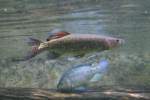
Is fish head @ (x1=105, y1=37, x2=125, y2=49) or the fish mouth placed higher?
the fish mouth

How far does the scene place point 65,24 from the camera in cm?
1132

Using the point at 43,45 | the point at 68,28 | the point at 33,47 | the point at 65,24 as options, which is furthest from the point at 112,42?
the point at 68,28

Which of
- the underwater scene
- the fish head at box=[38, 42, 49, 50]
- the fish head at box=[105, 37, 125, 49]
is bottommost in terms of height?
the underwater scene

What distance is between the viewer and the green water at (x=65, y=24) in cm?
1078

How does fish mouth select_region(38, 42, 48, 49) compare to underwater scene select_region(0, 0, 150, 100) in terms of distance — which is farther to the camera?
underwater scene select_region(0, 0, 150, 100)

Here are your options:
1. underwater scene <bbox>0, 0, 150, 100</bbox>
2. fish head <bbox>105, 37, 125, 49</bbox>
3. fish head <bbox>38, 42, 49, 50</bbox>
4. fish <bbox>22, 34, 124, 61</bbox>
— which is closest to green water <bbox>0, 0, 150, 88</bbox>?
underwater scene <bbox>0, 0, 150, 100</bbox>

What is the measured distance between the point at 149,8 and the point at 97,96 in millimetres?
6673

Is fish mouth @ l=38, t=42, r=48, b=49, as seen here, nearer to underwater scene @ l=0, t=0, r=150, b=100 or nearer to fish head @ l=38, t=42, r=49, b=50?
fish head @ l=38, t=42, r=49, b=50

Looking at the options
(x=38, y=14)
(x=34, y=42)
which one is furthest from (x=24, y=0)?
(x=34, y=42)

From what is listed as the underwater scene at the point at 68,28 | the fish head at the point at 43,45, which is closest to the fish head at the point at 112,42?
the fish head at the point at 43,45

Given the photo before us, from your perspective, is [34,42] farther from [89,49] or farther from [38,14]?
[38,14]

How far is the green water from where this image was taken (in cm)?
1078

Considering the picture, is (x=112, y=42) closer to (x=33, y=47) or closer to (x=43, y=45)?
(x=43, y=45)

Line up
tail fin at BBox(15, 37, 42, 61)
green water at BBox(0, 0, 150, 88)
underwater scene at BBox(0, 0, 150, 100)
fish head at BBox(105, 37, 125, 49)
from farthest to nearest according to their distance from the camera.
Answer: green water at BBox(0, 0, 150, 88), underwater scene at BBox(0, 0, 150, 100), fish head at BBox(105, 37, 125, 49), tail fin at BBox(15, 37, 42, 61)
